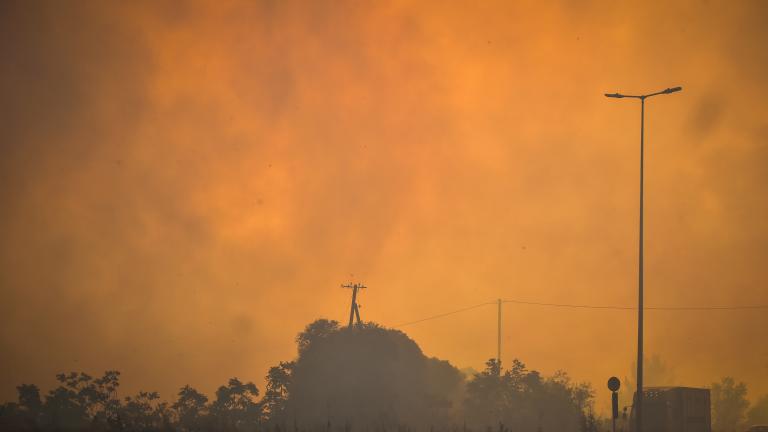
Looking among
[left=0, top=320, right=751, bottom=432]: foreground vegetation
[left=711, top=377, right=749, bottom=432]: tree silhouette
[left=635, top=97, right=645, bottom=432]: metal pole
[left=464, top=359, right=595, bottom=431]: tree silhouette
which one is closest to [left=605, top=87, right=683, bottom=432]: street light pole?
[left=635, top=97, right=645, bottom=432]: metal pole

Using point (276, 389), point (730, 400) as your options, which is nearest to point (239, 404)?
point (276, 389)

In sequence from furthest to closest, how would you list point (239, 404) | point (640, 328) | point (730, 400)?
point (730, 400) < point (239, 404) < point (640, 328)

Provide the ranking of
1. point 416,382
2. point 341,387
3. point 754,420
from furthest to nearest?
1. point 754,420
2. point 416,382
3. point 341,387

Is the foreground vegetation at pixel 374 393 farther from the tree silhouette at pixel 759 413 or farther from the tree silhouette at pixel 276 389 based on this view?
the tree silhouette at pixel 759 413

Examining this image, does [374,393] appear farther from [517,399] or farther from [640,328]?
[640,328]

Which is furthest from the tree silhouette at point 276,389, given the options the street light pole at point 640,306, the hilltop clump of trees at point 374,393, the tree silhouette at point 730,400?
the tree silhouette at point 730,400

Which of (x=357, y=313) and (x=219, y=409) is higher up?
(x=357, y=313)

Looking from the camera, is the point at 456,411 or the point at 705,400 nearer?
the point at 705,400

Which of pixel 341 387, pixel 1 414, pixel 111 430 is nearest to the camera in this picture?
pixel 111 430

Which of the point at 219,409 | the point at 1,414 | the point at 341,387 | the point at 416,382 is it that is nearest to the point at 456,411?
the point at 416,382

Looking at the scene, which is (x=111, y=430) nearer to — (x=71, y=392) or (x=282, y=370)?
(x=71, y=392)

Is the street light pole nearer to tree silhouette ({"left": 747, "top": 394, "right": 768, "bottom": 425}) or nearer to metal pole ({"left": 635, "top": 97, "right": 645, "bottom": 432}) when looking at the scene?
metal pole ({"left": 635, "top": 97, "right": 645, "bottom": 432})

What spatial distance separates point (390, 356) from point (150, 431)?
204 ft

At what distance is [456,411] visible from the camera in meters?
101
